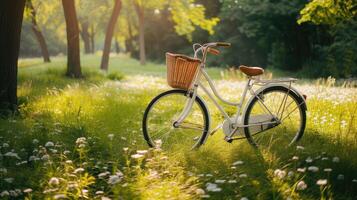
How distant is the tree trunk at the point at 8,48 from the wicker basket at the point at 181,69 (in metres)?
3.83

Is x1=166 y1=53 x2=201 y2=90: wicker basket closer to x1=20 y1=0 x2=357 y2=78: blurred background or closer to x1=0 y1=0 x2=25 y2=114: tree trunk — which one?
x1=0 y1=0 x2=25 y2=114: tree trunk

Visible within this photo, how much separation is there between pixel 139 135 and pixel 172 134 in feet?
1.64

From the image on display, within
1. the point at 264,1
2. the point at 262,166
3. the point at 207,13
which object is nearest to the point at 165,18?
the point at 207,13

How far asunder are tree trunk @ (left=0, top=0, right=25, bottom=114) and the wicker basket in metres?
3.83

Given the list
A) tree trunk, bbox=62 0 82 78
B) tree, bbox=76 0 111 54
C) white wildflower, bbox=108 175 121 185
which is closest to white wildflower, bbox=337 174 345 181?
white wildflower, bbox=108 175 121 185

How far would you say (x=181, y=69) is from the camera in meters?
5.36

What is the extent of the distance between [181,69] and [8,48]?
4151 mm

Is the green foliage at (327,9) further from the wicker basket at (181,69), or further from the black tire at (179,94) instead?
the wicker basket at (181,69)

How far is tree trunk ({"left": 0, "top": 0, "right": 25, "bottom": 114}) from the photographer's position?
26.1 ft

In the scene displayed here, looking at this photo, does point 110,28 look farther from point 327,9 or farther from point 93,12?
point 327,9

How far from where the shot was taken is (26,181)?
4.79 metres

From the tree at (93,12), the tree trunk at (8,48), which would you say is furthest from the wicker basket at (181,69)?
the tree at (93,12)

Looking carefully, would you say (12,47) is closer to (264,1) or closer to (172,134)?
(172,134)

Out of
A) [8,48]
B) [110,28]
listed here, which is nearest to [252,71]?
[8,48]
